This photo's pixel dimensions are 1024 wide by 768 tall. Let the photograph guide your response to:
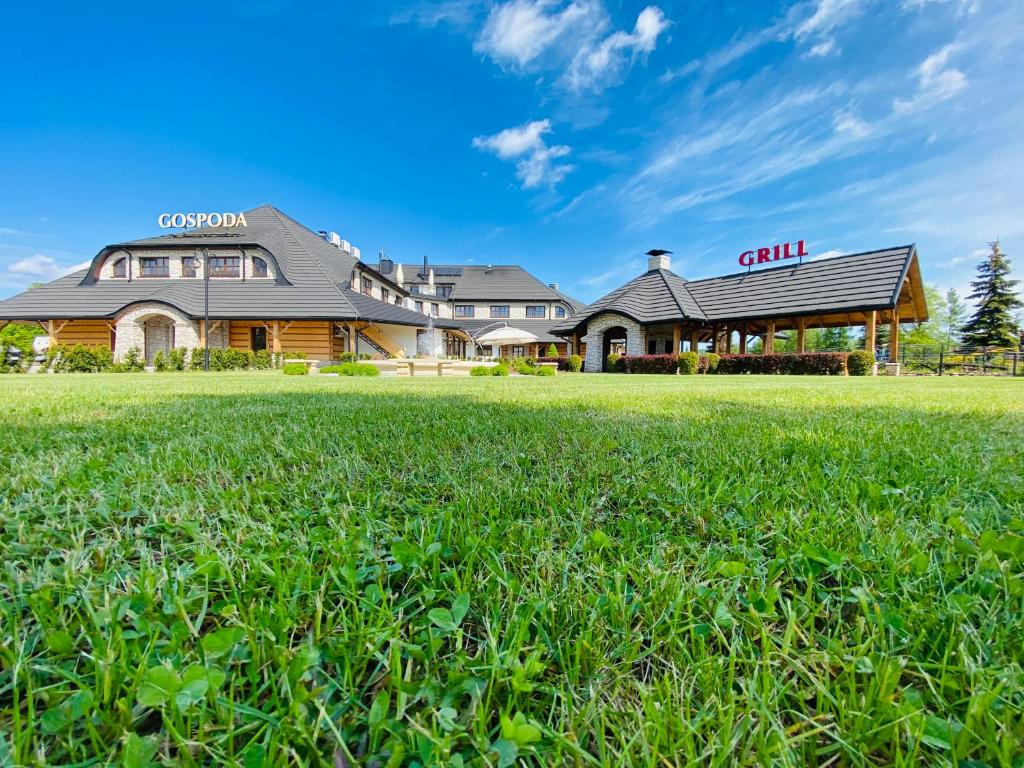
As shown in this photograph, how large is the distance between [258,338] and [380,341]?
6.24m

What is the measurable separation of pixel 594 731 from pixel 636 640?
214 millimetres

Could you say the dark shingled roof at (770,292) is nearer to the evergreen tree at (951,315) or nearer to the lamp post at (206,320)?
the lamp post at (206,320)

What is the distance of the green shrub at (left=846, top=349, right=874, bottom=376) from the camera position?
1545cm

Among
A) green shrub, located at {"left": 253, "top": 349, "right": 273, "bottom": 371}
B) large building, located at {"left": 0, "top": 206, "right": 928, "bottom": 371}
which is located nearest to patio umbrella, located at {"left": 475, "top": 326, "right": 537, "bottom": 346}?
large building, located at {"left": 0, "top": 206, "right": 928, "bottom": 371}

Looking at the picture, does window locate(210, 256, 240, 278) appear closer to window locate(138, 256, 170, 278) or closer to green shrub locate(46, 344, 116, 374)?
window locate(138, 256, 170, 278)

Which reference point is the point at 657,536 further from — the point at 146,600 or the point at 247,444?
the point at 247,444

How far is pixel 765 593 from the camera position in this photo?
37.8 inches

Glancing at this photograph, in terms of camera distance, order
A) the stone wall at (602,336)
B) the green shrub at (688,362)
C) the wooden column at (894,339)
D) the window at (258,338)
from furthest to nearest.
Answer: the window at (258,338) < the stone wall at (602,336) < the wooden column at (894,339) < the green shrub at (688,362)

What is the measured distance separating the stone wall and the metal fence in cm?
1081

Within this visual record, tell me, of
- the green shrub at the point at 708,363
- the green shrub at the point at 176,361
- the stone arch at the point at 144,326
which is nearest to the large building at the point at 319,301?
the stone arch at the point at 144,326

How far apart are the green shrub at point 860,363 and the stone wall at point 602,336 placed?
814 cm

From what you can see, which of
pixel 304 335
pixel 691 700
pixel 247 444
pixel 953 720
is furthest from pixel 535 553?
pixel 304 335

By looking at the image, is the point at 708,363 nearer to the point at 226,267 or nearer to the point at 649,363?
the point at 649,363

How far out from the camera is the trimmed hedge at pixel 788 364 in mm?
15806
